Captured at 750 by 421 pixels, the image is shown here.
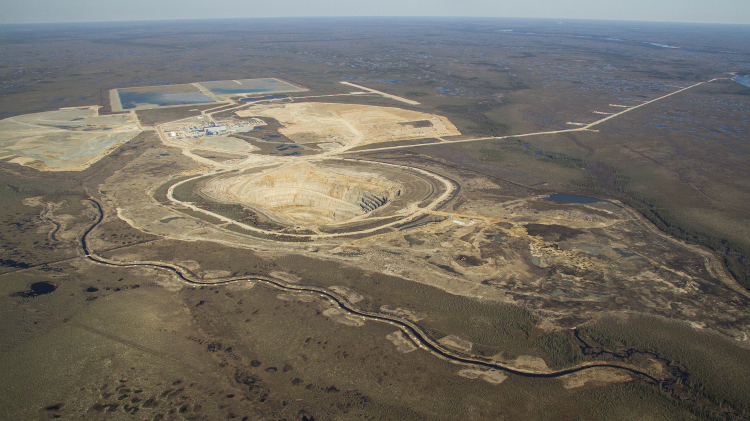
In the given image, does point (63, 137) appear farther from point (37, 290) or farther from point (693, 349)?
point (693, 349)

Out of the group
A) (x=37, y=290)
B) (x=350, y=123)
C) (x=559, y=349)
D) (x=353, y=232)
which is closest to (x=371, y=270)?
(x=353, y=232)

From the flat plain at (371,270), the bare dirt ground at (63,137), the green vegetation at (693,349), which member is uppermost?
the bare dirt ground at (63,137)

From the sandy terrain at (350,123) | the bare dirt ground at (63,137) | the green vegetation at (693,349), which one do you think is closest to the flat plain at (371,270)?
the green vegetation at (693,349)

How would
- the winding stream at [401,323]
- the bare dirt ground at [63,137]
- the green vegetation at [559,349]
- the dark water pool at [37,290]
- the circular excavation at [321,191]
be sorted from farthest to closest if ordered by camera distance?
1. the bare dirt ground at [63,137]
2. the circular excavation at [321,191]
3. the dark water pool at [37,290]
4. the green vegetation at [559,349]
5. the winding stream at [401,323]

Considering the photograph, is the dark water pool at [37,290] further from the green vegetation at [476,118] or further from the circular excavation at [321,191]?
the green vegetation at [476,118]

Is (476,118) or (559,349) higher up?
(476,118)

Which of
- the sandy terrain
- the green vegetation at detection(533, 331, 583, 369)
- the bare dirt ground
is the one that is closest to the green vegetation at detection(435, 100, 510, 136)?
the sandy terrain

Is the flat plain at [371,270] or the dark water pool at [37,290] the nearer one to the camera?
the flat plain at [371,270]
